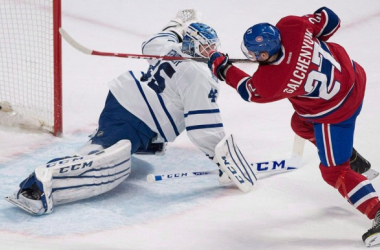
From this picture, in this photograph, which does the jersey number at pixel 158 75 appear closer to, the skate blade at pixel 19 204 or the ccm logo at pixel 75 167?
the ccm logo at pixel 75 167

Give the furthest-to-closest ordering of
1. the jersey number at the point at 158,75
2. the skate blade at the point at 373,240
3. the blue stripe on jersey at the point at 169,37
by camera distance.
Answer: the blue stripe on jersey at the point at 169,37 → the jersey number at the point at 158,75 → the skate blade at the point at 373,240

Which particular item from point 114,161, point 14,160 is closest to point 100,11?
point 14,160

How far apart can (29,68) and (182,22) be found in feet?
3.45

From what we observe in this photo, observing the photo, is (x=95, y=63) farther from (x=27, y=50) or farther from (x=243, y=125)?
(x=243, y=125)

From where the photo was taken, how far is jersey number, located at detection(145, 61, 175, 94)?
10.1 feet

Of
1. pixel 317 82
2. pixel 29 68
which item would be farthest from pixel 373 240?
pixel 29 68

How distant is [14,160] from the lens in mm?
3289

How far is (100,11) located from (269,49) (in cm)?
272

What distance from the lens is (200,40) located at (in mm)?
2967

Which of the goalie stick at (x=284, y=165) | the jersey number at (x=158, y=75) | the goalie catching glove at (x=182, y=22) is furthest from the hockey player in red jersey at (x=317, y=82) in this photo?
the goalie catching glove at (x=182, y=22)

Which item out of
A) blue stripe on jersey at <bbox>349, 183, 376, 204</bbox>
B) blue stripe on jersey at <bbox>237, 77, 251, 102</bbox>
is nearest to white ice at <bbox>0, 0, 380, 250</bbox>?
blue stripe on jersey at <bbox>349, 183, 376, 204</bbox>

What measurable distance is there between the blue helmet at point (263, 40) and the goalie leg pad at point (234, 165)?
0.58m

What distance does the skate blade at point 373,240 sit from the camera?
249 cm

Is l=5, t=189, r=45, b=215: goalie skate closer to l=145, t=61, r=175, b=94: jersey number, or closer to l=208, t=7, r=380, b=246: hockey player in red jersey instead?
l=145, t=61, r=175, b=94: jersey number
